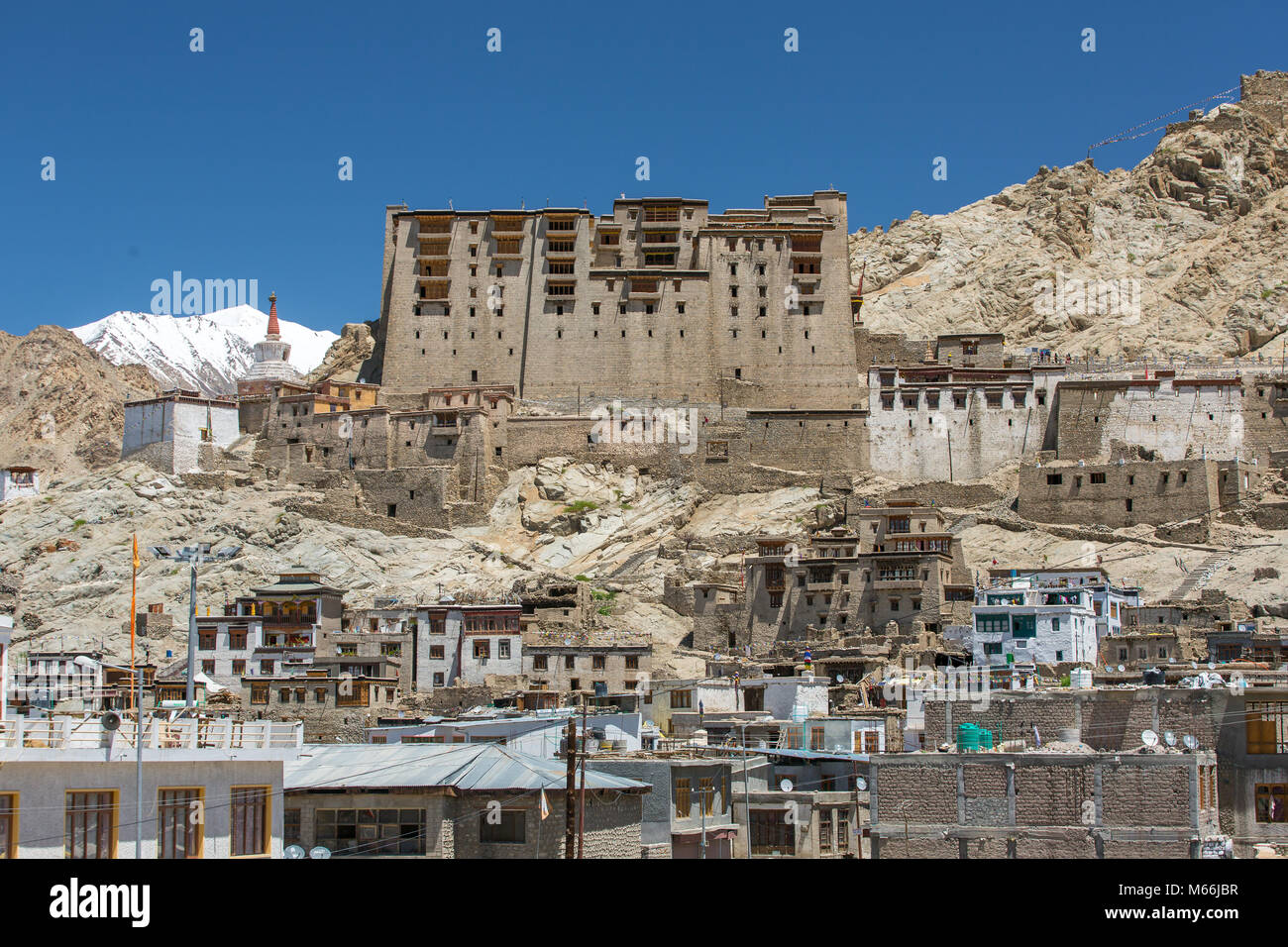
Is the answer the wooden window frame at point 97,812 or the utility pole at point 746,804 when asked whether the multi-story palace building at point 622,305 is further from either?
the wooden window frame at point 97,812

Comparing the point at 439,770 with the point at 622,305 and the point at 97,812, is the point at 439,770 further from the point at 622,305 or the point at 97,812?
the point at 622,305

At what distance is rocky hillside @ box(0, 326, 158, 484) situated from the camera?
11975cm

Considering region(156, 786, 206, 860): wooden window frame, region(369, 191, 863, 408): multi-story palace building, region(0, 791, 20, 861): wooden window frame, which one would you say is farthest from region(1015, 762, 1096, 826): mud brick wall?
region(369, 191, 863, 408): multi-story palace building

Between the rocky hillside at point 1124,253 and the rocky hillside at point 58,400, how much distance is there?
59031 millimetres

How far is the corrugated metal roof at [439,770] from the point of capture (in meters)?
23.0

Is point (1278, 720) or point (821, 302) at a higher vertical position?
point (821, 302)

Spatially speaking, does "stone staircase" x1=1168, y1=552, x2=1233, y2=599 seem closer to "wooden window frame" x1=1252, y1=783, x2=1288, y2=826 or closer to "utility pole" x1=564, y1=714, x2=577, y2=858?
"wooden window frame" x1=1252, y1=783, x2=1288, y2=826

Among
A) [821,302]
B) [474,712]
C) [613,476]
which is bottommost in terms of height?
[474,712]

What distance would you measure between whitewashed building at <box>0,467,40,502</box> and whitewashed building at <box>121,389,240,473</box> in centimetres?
527

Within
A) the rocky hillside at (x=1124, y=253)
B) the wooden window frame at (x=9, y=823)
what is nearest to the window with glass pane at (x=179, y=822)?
the wooden window frame at (x=9, y=823)

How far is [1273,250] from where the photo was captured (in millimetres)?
113562
